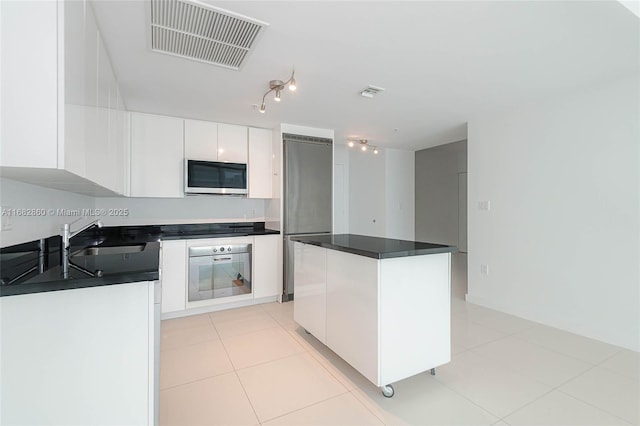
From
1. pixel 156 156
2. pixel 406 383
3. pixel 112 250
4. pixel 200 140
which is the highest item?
pixel 200 140

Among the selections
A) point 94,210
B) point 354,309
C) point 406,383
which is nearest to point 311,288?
point 354,309

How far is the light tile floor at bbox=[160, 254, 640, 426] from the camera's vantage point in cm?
166

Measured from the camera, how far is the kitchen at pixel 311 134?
1.25 meters

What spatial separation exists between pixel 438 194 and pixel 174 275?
19.2ft

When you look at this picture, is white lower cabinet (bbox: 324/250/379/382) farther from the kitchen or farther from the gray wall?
the gray wall

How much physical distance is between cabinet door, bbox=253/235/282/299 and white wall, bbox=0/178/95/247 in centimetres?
183

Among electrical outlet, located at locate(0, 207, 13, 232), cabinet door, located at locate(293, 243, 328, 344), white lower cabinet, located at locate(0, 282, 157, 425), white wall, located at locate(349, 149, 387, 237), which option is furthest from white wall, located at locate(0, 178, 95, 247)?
white wall, located at locate(349, 149, 387, 237)

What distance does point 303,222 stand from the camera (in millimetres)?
3920

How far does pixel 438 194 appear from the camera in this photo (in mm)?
6953

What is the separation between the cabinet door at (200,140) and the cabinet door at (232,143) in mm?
60

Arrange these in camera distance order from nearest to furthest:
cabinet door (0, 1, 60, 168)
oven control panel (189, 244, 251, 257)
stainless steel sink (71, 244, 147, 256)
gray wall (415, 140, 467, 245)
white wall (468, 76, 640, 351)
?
cabinet door (0, 1, 60, 168)
stainless steel sink (71, 244, 147, 256)
white wall (468, 76, 640, 351)
oven control panel (189, 244, 251, 257)
gray wall (415, 140, 467, 245)

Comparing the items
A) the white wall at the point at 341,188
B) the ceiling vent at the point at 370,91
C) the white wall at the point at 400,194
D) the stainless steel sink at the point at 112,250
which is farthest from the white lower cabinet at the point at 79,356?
the white wall at the point at 400,194

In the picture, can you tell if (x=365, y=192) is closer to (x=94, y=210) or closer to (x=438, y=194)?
(x=438, y=194)

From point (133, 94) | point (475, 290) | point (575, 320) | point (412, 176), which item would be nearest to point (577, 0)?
point (575, 320)
